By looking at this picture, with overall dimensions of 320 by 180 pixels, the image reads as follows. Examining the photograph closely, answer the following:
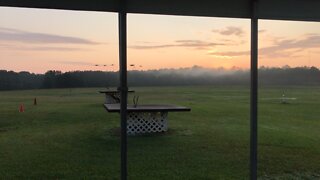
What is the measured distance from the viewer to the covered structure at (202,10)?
2701mm

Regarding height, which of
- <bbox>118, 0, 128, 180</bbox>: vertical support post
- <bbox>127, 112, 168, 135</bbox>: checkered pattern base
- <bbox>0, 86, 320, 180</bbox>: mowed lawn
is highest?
<bbox>118, 0, 128, 180</bbox>: vertical support post

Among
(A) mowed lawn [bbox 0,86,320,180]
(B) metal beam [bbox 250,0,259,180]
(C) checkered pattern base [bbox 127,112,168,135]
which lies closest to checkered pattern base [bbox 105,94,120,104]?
(A) mowed lawn [bbox 0,86,320,180]

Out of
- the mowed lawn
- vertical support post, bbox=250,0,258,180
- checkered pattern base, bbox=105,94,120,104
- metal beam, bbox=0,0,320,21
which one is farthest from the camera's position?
checkered pattern base, bbox=105,94,120,104

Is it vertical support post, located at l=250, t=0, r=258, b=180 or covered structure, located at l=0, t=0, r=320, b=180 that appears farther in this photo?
vertical support post, located at l=250, t=0, r=258, b=180

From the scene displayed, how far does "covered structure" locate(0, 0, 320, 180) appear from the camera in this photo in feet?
8.86

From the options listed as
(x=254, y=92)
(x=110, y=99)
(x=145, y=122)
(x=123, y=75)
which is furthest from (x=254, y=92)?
(x=110, y=99)

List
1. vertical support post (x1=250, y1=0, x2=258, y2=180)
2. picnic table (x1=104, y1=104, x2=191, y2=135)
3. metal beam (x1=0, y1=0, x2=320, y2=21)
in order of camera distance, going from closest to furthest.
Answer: metal beam (x1=0, y1=0, x2=320, y2=21) < vertical support post (x1=250, y1=0, x2=258, y2=180) < picnic table (x1=104, y1=104, x2=191, y2=135)

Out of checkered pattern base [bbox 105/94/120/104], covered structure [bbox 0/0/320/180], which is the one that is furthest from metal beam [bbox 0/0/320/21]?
checkered pattern base [bbox 105/94/120/104]

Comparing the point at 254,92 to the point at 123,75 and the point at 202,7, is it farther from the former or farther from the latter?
the point at 123,75

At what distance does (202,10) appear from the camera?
9.50 feet

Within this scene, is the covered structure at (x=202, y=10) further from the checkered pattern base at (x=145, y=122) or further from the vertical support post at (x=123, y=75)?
the checkered pattern base at (x=145, y=122)

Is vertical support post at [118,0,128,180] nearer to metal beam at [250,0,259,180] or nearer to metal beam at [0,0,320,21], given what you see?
metal beam at [0,0,320,21]

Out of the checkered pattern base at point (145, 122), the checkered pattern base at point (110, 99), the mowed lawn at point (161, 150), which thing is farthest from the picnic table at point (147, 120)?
the checkered pattern base at point (110, 99)

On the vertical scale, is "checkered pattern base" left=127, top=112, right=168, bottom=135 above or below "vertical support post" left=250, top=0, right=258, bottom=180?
below
